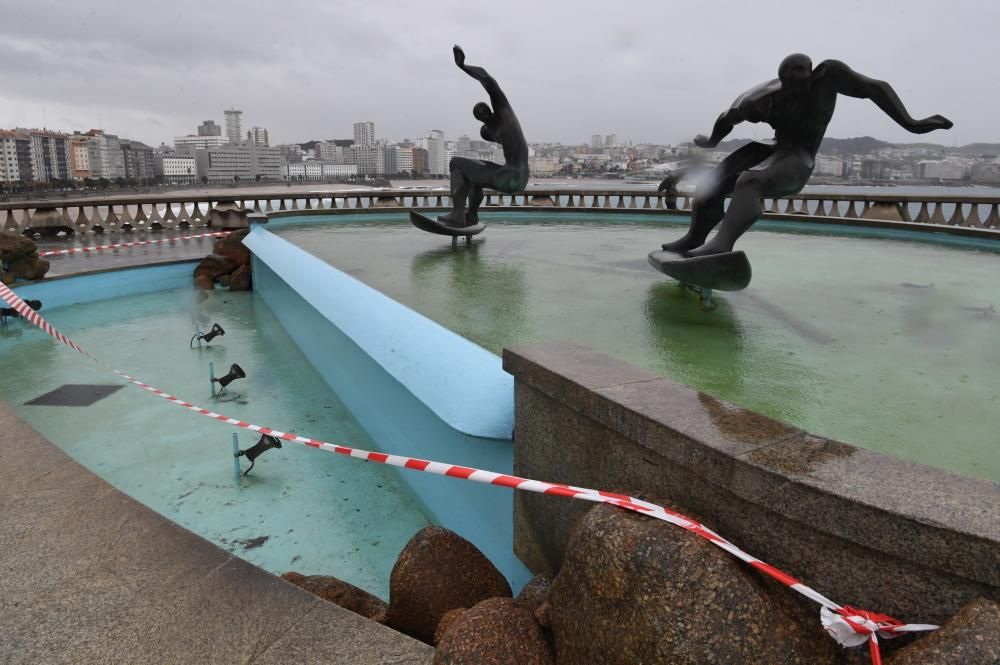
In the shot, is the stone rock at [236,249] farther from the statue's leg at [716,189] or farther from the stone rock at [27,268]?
the statue's leg at [716,189]

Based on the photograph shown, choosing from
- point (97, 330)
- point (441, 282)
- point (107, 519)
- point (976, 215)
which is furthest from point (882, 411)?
point (976, 215)

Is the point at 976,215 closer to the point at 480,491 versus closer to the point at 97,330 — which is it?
the point at 480,491

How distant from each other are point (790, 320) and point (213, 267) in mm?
11668

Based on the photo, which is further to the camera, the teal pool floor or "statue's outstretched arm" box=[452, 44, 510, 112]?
"statue's outstretched arm" box=[452, 44, 510, 112]

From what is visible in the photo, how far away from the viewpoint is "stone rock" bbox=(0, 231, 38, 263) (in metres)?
11.3

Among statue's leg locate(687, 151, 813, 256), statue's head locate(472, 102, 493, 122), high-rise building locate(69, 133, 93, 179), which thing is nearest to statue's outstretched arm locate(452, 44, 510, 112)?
statue's head locate(472, 102, 493, 122)

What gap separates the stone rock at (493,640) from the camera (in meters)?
2.22

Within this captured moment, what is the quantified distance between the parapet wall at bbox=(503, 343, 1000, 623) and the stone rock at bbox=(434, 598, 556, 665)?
1.96 ft

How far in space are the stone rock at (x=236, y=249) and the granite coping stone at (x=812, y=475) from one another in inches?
489

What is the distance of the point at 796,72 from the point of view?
212 inches

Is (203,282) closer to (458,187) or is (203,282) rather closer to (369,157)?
(458,187)

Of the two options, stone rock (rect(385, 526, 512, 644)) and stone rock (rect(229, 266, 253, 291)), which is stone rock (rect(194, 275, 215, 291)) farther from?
stone rock (rect(385, 526, 512, 644))

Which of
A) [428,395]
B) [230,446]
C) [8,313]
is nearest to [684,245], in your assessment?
[428,395]

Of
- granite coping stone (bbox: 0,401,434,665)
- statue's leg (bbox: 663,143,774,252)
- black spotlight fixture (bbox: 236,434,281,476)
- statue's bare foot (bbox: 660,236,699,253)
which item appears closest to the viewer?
granite coping stone (bbox: 0,401,434,665)
